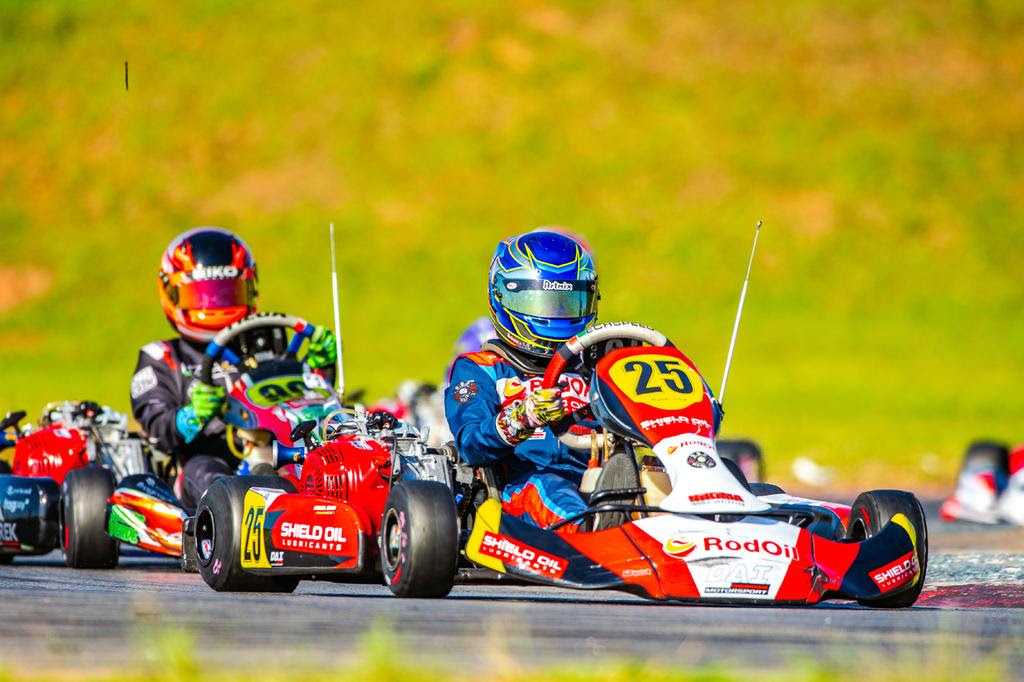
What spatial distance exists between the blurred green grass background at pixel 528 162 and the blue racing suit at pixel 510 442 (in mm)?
38121

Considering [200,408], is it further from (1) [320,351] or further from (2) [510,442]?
(2) [510,442]

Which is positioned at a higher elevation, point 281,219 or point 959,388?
point 281,219

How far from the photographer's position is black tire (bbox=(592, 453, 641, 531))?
25.4ft

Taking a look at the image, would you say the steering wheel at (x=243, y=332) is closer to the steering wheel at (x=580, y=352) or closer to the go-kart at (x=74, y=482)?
the go-kart at (x=74, y=482)

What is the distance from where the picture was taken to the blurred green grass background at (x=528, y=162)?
172 feet

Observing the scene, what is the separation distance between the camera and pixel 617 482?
777 centimetres

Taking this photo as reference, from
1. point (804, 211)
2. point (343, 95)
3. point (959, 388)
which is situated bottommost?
point (959, 388)

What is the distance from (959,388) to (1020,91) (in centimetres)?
2238

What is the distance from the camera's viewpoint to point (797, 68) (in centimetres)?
6262

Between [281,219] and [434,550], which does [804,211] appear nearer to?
[281,219]

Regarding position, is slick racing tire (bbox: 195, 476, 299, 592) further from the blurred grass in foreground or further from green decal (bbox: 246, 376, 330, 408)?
the blurred grass in foreground

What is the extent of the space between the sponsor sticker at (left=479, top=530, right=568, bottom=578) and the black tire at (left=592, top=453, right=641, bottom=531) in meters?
0.33

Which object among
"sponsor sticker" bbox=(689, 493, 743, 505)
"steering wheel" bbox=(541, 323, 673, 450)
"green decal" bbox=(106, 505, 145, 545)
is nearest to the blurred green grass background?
"green decal" bbox=(106, 505, 145, 545)

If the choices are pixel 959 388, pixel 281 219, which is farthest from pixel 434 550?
pixel 281 219
